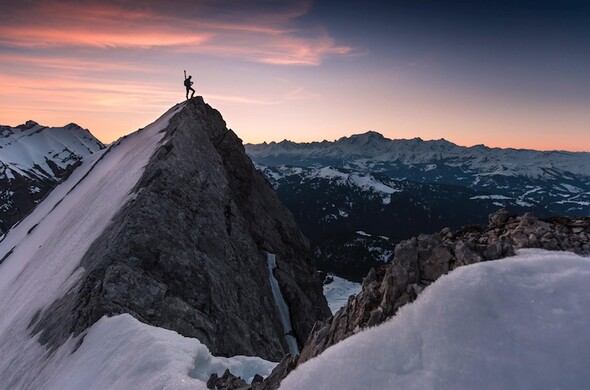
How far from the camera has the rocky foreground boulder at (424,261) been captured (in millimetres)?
9891

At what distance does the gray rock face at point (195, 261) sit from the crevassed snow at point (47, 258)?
1473 mm

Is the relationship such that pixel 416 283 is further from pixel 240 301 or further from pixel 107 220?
pixel 107 220

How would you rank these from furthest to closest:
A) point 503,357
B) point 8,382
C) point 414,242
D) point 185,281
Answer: point 185,281 → point 8,382 → point 414,242 → point 503,357

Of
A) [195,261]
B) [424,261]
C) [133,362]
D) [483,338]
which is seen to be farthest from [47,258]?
[483,338]

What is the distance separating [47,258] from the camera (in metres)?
34.0

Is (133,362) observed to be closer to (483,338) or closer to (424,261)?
(424,261)

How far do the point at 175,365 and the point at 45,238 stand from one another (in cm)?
3591

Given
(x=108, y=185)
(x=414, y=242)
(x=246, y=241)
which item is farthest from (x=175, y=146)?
(x=414, y=242)

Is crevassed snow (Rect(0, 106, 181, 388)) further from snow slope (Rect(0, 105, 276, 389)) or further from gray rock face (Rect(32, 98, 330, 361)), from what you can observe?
gray rock face (Rect(32, 98, 330, 361))

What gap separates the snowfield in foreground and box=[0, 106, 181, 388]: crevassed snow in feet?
56.3

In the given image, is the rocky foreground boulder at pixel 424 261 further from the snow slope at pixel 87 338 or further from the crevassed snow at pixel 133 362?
the snow slope at pixel 87 338

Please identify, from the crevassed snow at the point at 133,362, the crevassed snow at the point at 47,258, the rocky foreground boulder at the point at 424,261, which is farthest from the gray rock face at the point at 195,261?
the rocky foreground boulder at the point at 424,261

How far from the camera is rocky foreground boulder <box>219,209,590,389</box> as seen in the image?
389 inches

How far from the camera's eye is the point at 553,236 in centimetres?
1009
